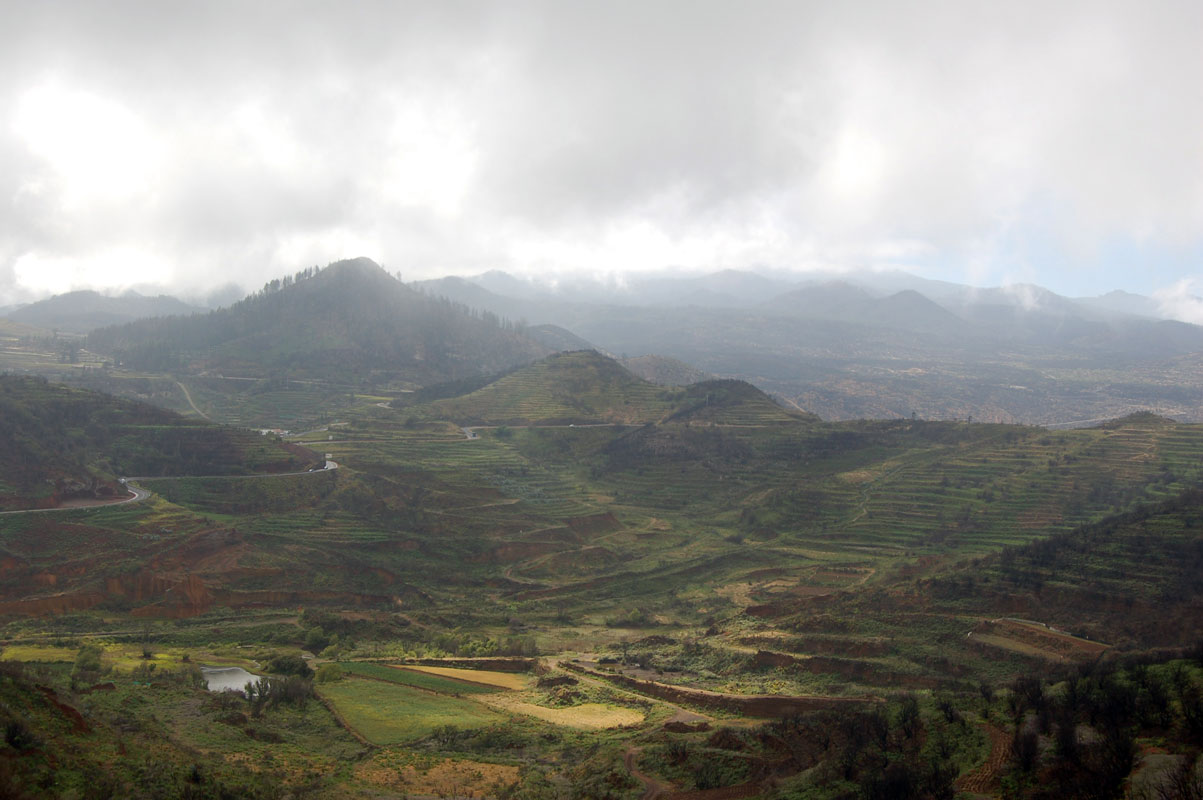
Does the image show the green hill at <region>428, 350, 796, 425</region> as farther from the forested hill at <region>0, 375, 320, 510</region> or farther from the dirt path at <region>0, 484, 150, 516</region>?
the dirt path at <region>0, 484, 150, 516</region>

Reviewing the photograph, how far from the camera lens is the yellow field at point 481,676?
1618 inches

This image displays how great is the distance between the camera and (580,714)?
35375 millimetres

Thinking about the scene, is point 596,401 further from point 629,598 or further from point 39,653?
point 39,653

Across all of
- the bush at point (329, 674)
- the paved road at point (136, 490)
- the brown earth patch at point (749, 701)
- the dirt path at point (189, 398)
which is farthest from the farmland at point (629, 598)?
the dirt path at point (189, 398)

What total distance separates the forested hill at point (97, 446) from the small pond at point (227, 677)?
1232 inches

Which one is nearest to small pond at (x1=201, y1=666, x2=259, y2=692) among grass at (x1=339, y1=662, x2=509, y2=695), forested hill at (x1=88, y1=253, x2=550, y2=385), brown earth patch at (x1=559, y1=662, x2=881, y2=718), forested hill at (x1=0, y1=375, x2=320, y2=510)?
grass at (x1=339, y1=662, x2=509, y2=695)

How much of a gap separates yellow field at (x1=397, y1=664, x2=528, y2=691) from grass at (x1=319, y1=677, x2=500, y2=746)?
320 cm

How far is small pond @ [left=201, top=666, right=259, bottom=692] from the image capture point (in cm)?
3916

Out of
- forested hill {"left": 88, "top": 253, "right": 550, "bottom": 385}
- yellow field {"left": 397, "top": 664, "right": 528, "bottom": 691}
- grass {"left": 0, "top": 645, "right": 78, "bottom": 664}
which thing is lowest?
yellow field {"left": 397, "top": 664, "right": 528, "bottom": 691}

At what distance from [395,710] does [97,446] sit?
57201 millimetres

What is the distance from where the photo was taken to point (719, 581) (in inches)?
2699

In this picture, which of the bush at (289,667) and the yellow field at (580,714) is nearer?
the yellow field at (580,714)

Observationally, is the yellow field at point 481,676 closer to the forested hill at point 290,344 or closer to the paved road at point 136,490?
the paved road at point 136,490

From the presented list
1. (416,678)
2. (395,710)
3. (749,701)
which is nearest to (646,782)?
(749,701)
